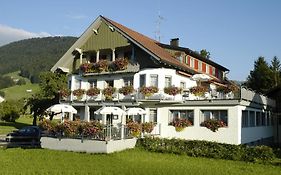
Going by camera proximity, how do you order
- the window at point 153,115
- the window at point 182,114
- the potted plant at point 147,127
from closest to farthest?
the potted plant at point 147,127, the window at point 182,114, the window at point 153,115

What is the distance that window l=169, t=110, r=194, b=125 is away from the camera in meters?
29.0

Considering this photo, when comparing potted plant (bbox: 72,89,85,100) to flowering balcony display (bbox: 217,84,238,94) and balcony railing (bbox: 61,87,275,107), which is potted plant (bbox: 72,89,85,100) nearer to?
balcony railing (bbox: 61,87,275,107)

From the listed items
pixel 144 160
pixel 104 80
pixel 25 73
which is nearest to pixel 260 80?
pixel 104 80

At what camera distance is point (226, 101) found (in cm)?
2691

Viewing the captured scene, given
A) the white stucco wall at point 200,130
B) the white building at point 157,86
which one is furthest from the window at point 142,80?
the white stucco wall at point 200,130

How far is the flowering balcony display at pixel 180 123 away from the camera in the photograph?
93.8ft

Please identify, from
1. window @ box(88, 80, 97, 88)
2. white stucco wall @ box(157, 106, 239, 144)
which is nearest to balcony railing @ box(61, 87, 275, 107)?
white stucco wall @ box(157, 106, 239, 144)

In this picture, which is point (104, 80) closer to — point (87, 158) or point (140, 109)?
point (140, 109)

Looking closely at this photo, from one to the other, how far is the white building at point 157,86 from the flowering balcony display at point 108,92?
14.2 inches

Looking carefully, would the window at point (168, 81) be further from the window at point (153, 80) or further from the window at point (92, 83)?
the window at point (92, 83)

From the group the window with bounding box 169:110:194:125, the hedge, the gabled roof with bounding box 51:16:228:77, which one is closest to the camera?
the hedge

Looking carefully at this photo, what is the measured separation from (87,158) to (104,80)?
1359 centimetres

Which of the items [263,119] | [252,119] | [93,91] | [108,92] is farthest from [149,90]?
[263,119]

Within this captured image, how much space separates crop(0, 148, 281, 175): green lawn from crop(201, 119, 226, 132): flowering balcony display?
482 centimetres
